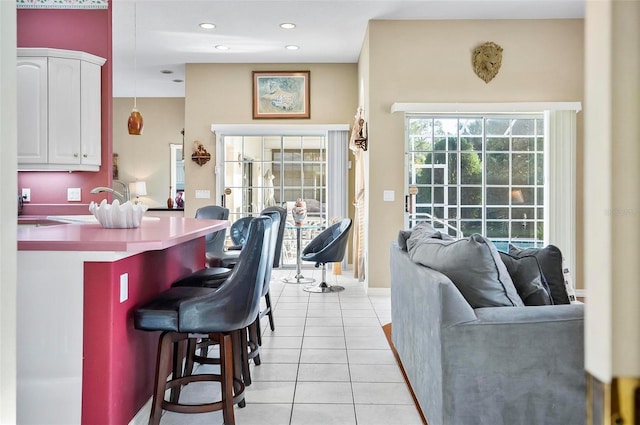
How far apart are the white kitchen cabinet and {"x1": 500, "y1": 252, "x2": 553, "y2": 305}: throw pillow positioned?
404cm

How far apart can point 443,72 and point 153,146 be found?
19.3 feet

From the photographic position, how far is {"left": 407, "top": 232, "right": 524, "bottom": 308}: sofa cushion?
1964 millimetres

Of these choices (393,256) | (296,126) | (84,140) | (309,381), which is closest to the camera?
(309,381)

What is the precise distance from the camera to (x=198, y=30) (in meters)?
5.68

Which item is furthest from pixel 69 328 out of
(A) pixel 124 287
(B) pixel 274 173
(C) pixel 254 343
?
(B) pixel 274 173

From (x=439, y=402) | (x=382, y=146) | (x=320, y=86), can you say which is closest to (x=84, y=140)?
(x=382, y=146)

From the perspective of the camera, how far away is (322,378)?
2.88 meters

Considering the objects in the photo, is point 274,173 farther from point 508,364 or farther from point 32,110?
point 508,364

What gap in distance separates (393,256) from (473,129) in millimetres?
3161

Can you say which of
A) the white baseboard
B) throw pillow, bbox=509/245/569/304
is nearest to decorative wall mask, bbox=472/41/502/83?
the white baseboard

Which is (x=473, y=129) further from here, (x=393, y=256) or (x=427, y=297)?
(x=427, y=297)

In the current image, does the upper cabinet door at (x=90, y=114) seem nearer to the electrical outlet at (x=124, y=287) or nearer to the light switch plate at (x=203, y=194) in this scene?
the light switch plate at (x=203, y=194)

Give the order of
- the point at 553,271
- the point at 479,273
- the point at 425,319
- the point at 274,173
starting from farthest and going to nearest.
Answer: the point at 274,173 → the point at 553,271 → the point at 425,319 → the point at 479,273

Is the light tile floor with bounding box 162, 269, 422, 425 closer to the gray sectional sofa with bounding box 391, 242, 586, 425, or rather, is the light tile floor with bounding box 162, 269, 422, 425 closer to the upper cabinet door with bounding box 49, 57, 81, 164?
the gray sectional sofa with bounding box 391, 242, 586, 425
